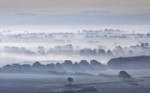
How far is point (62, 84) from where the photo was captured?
3146mm

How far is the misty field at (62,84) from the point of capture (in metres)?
3.13

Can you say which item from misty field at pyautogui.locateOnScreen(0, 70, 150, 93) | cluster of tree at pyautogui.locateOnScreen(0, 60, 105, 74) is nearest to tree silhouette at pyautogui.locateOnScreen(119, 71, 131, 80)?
misty field at pyautogui.locateOnScreen(0, 70, 150, 93)

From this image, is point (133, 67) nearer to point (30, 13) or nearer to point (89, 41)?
point (89, 41)

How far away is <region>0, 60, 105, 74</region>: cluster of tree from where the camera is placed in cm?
313

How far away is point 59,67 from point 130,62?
665 millimetres

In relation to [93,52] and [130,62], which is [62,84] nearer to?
[93,52]

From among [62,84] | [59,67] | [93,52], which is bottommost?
[62,84]

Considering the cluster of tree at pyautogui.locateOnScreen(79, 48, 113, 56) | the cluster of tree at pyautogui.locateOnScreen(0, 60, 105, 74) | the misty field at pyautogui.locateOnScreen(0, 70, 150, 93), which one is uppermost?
the cluster of tree at pyautogui.locateOnScreen(79, 48, 113, 56)

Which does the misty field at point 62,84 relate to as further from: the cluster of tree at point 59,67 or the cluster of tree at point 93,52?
the cluster of tree at point 93,52

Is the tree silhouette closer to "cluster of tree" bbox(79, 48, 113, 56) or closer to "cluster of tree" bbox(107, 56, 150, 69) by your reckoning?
"cluster of tree" bbox(107, 56, 150, 69)

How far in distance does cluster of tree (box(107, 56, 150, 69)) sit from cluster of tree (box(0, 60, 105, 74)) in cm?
11

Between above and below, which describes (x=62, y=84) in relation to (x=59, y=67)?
below

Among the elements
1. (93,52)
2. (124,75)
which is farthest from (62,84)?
(124,75)

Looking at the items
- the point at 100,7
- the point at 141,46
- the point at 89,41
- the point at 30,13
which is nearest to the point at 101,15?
the point at 100,7
